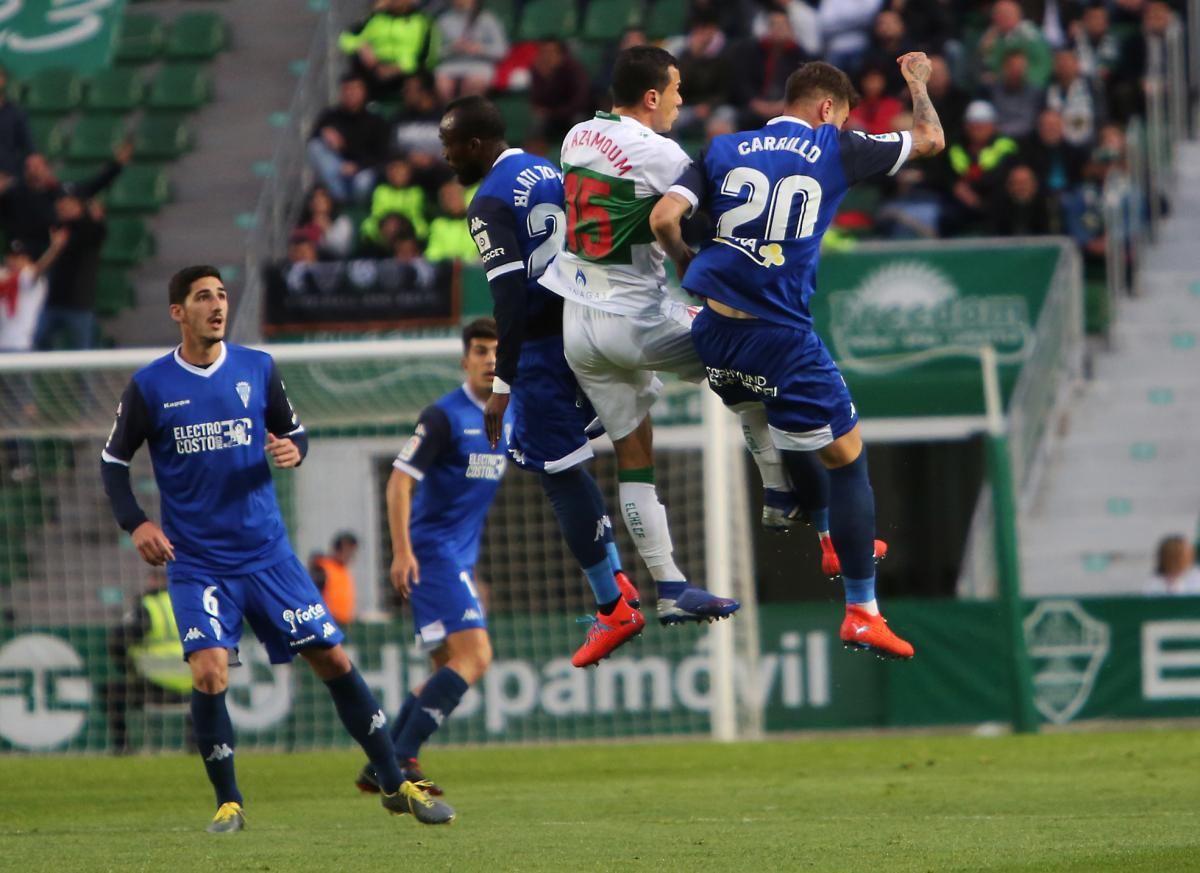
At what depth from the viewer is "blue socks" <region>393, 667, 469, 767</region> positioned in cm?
1148

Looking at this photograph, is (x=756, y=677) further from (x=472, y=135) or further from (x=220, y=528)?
(x=472, y=135)

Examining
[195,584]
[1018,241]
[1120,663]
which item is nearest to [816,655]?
[1120,663]

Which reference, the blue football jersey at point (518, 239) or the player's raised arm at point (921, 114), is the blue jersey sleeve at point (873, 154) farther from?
the blue football jersey at point (518, 239)

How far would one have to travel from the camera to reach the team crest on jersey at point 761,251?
824 cm

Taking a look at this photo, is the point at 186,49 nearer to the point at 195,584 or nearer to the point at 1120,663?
the point at 1120,663

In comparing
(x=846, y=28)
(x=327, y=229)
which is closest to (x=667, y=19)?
(x=846, y=28)

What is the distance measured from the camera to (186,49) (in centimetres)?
2355

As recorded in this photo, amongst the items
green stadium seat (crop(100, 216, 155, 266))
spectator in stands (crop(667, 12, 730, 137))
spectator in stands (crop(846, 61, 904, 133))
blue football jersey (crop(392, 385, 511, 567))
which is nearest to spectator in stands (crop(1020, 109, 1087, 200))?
spectator in stands (crop(846, 61, 904, 133))

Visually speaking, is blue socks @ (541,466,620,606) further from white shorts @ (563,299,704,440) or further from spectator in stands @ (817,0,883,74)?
spectator in stands @ (817,0,883,74)

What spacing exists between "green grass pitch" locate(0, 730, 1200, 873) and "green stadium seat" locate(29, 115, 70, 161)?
28.5 ft

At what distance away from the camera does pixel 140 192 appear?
21891mm

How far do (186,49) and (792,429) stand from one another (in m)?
16.5

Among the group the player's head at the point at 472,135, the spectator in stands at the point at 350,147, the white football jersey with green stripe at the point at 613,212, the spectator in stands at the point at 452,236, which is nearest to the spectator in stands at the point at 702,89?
the spectator in stands at the point at 452,236

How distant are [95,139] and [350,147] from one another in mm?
3324
